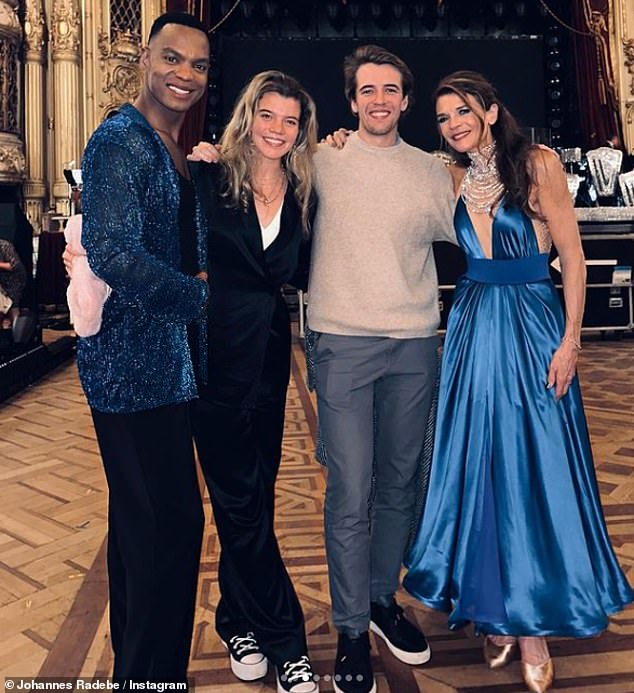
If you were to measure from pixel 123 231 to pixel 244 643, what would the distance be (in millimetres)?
1060

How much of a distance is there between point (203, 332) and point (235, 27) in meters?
9.53

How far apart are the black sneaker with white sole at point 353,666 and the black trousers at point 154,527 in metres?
0.42

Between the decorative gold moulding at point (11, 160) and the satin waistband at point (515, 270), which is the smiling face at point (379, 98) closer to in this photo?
the satin waistband at point (515, 270)

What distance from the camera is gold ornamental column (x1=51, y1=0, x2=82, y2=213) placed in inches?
327

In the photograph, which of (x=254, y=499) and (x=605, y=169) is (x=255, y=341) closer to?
(x=254, y=499)

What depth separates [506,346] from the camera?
5.56ft

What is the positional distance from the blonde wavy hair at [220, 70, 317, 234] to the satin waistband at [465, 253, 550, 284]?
1.50ft

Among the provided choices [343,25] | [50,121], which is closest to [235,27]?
[343,25]

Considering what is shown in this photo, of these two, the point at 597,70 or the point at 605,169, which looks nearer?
the point at 605,169

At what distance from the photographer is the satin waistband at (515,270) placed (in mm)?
1702

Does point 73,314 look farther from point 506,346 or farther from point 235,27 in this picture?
point 235,27

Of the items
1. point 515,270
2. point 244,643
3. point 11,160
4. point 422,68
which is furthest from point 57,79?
point 244,643

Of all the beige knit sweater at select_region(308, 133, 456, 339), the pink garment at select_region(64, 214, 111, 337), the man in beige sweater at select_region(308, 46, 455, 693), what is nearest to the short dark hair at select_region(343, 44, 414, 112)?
the man in beige sweater at select_region(308, 46, 455, 693)

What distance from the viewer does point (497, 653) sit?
1721 mm
